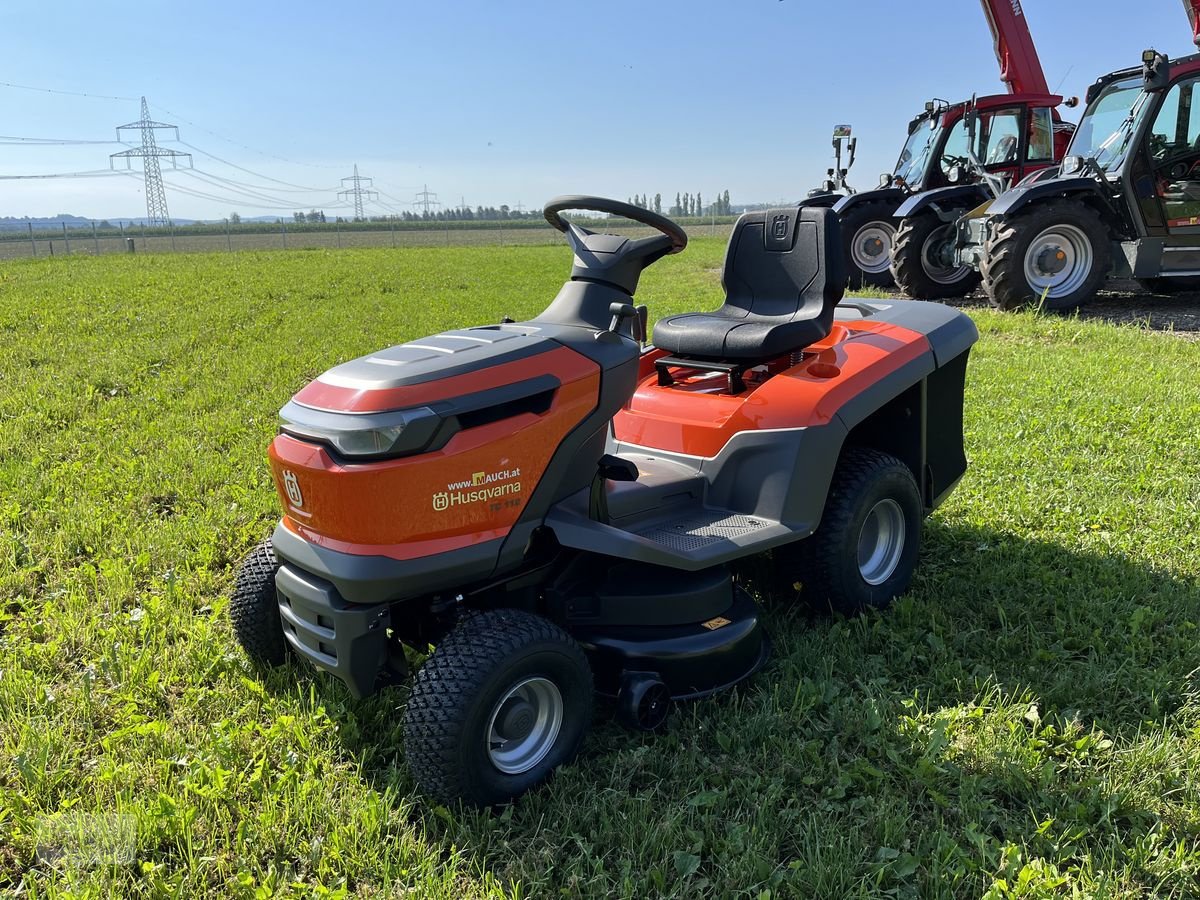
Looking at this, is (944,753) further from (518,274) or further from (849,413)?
(518,274)

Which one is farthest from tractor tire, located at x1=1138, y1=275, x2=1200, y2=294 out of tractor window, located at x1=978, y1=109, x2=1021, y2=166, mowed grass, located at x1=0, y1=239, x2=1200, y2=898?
mowed grass, located at x1=0, y1=239, x2=1200, y2=898

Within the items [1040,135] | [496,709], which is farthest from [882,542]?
[1040,135]

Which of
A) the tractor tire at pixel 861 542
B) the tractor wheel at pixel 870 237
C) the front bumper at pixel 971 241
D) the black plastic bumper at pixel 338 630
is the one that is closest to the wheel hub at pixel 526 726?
the black plastic bumper at pixel 338 630

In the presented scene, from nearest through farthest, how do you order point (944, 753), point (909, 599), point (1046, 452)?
point (944, 753) → point (909, 599) → point (1046, 452)

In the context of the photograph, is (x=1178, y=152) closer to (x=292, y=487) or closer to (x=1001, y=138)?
(x=1001, y=138)

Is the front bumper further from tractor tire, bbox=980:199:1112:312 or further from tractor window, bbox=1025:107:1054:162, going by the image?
tractor window, bbox=1025:107:1054:162

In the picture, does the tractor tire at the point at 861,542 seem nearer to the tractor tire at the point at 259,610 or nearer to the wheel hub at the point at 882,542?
the wheel hub at the point at 882,542

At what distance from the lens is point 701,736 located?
2.42 m

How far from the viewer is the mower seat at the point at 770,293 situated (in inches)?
119

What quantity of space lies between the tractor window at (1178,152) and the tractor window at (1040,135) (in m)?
2.82

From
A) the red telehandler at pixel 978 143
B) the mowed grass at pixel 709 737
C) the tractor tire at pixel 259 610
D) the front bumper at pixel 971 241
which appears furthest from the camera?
the red telehandler at pixel 978 143

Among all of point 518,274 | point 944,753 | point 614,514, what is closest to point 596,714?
point 614,514

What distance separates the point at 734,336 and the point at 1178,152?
24.0 ft

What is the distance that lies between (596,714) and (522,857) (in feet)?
1.92
